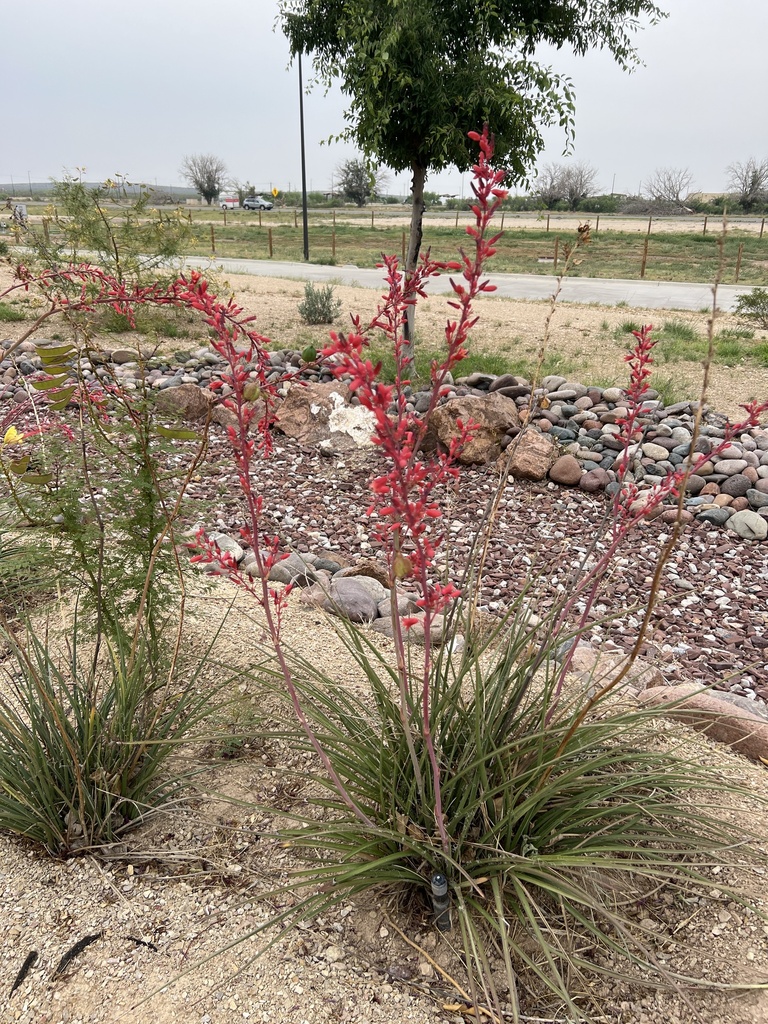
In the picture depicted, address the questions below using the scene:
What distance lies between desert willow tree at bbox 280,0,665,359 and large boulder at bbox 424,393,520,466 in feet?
10.4

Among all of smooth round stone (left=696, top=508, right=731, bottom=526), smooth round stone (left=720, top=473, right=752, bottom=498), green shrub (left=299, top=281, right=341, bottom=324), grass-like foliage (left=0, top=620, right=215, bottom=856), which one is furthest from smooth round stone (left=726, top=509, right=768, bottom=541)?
green shrub (left=299, top=281, right=341, bottom=324)

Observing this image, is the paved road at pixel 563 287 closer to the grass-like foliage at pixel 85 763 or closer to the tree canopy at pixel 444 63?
the tree canopy at pixel 444 63

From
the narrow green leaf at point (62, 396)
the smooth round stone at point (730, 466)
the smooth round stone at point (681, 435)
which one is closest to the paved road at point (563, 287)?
the smooth round stone at point (681, 435)

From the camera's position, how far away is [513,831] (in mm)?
2068

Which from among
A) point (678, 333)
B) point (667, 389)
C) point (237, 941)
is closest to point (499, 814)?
point (237, 941)

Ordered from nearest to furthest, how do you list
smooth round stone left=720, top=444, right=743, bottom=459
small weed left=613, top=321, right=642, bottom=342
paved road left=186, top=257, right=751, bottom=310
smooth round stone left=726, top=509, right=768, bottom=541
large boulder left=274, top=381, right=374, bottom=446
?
smooth round stone left=726, top=509, right=768, bottom=541
smooth round stone left=720, top=444, right=743, bottom=459
large boulder left=274, top=381, right=374, bottom=446
small weed left=613, top=321, right=642, bottom=342
paved road left=186, top=257, right=751, bottom=310

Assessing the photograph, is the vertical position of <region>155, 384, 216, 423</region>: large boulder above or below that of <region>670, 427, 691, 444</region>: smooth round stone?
above

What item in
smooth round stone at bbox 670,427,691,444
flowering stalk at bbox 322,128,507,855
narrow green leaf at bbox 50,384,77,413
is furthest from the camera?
smooth round stone at bbox 670,427,691,444

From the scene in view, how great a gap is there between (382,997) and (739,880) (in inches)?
43.0

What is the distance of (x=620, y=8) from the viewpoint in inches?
338

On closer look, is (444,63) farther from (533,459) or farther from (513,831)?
(513,831)

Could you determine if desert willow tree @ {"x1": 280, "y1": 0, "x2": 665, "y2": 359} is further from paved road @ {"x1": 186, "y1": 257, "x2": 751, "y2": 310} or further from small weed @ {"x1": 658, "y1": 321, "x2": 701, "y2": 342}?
paved road @ {"x1": 186, "y1": 257, "x2": 751, "y2": 310}

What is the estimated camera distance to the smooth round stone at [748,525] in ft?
19.7

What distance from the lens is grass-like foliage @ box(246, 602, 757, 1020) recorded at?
6.13ft
